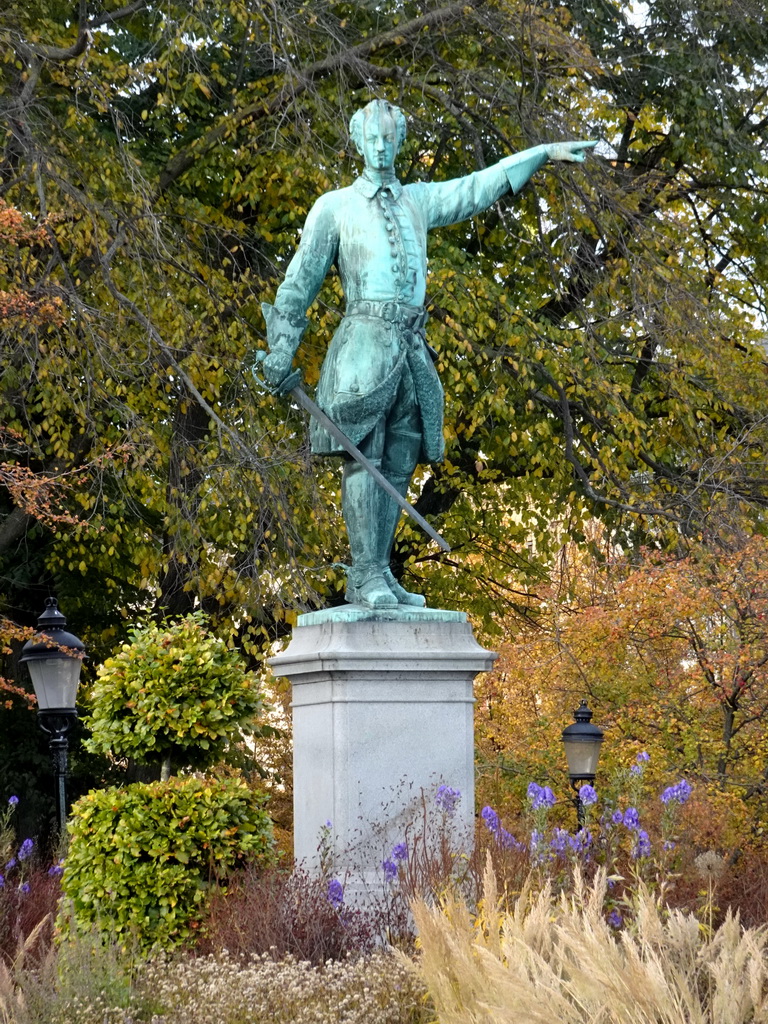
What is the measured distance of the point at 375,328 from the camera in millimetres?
7348

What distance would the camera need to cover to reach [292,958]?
5.73m

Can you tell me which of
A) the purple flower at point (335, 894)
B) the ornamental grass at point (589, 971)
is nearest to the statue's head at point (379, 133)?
the purple flower at point (335, 894)

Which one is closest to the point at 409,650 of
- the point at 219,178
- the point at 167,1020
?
the point at 167,1020

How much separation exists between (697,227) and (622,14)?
7.34 ft

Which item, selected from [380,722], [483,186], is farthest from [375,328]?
[380,722]

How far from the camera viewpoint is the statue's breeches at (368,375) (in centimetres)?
732

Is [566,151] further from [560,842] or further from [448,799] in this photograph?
[560,842]

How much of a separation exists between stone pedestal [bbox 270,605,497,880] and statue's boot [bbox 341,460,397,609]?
0.76ft

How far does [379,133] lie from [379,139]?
3cm

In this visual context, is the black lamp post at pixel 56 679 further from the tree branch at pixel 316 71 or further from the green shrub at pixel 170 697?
the tree branch at pixel 316 71

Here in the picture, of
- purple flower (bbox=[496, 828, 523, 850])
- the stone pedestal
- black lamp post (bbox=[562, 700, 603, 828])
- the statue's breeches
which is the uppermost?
the statue's breeches

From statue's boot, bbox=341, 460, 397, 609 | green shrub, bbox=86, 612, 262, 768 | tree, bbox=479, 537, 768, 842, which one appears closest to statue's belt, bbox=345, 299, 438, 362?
statue's boot, bbox=341, 460, 397, 609

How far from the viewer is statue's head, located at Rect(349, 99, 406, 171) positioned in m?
7.38

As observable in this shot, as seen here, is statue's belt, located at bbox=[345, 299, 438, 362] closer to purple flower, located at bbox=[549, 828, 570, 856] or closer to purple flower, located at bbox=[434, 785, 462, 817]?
purple flower, located at bbox=[434, 785, 462, 817]
